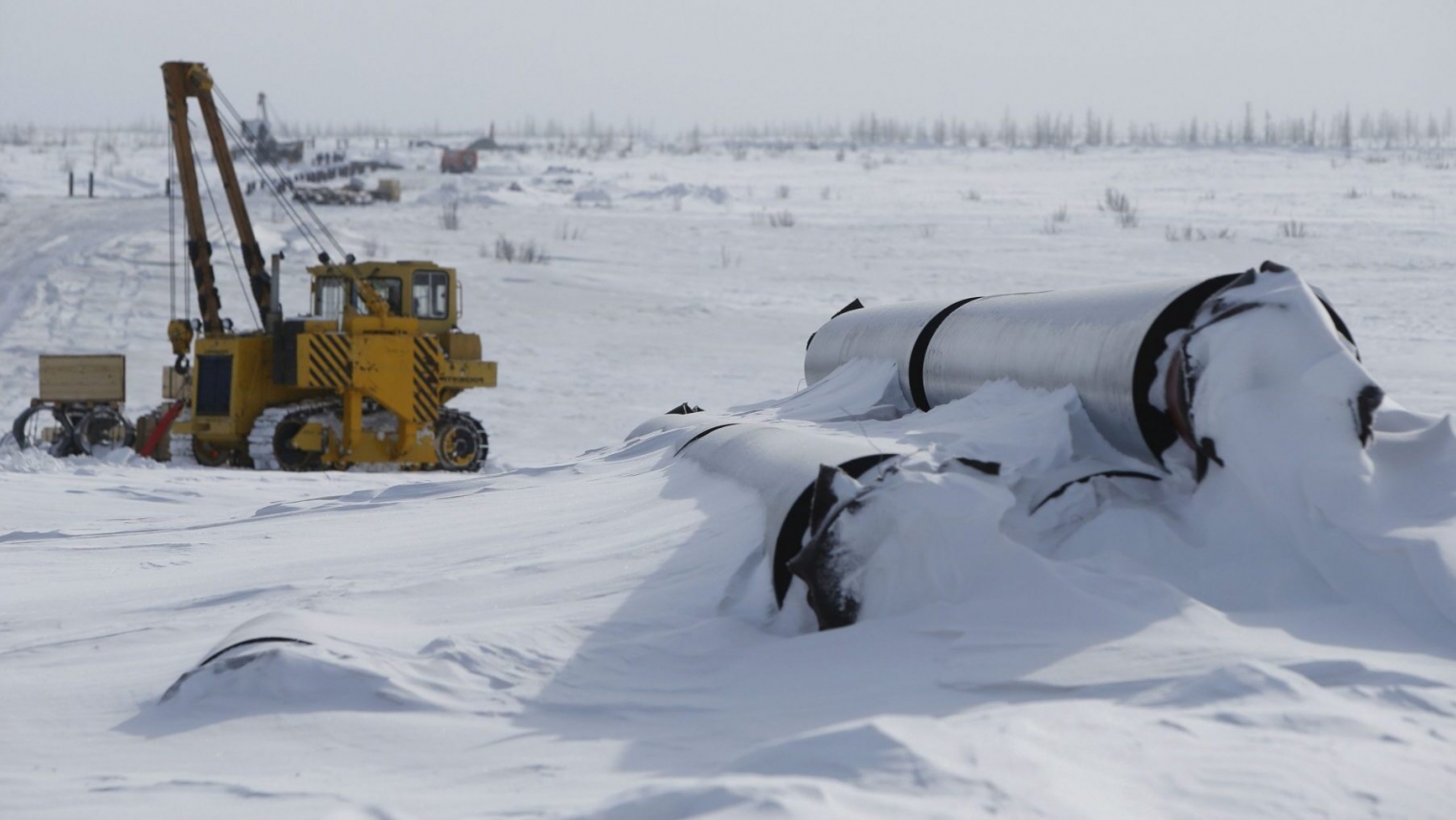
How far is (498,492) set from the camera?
6.55 m

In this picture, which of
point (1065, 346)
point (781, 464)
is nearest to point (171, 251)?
point (781, 464)

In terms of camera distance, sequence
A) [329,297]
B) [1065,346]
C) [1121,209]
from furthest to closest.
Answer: [1121,209], [329,297], [1065,346]

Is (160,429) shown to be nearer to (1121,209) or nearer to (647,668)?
(647,668)

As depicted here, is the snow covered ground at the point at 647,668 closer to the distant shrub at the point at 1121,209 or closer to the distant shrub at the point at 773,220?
the distant shrub at the point at 1121,209

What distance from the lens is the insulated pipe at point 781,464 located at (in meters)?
3.96

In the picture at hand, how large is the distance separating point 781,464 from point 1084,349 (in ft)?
3.58

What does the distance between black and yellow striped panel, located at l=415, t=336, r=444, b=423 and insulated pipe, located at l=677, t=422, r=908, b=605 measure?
8.55m

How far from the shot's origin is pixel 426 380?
47.1ft

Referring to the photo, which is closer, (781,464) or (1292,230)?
(781,464)

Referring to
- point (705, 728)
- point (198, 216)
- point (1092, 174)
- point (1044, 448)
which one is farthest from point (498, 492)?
point (1092, 174)

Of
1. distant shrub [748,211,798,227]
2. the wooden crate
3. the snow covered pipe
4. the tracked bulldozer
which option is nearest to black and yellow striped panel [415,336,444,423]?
the tracked bulldozer

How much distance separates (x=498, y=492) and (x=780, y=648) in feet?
10.4

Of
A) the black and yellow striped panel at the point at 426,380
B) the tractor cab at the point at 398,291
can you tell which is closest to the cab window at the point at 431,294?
the tractor cab at the point at 398,291

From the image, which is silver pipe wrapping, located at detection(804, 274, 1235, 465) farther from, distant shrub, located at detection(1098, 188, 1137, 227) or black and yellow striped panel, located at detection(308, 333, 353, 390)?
distant shrub, located at detection(1098, 188, 1137, 227)
